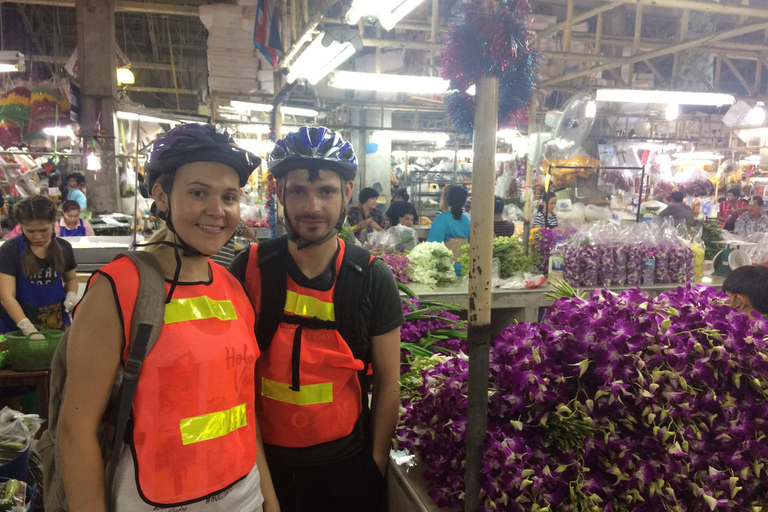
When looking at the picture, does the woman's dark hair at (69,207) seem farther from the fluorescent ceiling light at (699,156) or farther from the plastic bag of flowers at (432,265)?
the fluorescent ceiling light at (699,156)

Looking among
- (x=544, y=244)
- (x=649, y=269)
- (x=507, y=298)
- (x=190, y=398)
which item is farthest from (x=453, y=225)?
(x=190, y=398)

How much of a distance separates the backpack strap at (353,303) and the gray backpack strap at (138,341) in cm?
61

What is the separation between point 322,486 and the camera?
1809mm

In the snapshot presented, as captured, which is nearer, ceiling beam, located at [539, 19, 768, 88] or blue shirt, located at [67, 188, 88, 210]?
ceiling beam, located at [539, 19, 768, 88]

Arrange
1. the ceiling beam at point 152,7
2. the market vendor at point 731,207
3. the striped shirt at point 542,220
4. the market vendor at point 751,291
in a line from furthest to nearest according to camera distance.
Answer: the market vendor at point 731,207
the ceiling beam at point 152,7
the striped shirt at point 542,220
the market vendor at point 751,291

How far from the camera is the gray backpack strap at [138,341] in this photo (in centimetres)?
131

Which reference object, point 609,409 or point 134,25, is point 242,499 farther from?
point 134,25

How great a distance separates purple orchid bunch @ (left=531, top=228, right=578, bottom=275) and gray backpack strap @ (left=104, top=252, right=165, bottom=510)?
14.0 ft

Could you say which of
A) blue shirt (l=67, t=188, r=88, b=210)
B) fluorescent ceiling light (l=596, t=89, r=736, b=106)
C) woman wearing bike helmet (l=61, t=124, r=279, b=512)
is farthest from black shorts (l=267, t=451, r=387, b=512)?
blue shirt (l=67, t=188, r=88, b=210)

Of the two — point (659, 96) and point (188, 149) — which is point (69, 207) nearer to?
point (188, 149)

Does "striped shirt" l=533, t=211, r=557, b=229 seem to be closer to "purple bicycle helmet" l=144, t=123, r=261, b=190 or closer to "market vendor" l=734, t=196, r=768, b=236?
"market vendor" l=734, t=196, r=768, b=236

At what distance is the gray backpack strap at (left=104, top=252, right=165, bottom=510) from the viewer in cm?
131

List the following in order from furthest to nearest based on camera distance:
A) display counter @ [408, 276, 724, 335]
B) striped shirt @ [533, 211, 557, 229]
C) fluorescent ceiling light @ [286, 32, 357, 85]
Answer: striped shirt @ [533, 211, 557, 229] < display counter @ [408, 276, 724, 335] < fluorescent ceiling light @ [286, 32, 357, 85]

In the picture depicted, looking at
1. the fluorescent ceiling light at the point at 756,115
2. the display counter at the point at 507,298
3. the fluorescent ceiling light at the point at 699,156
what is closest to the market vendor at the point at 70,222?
the display counter at the point at 507,298
